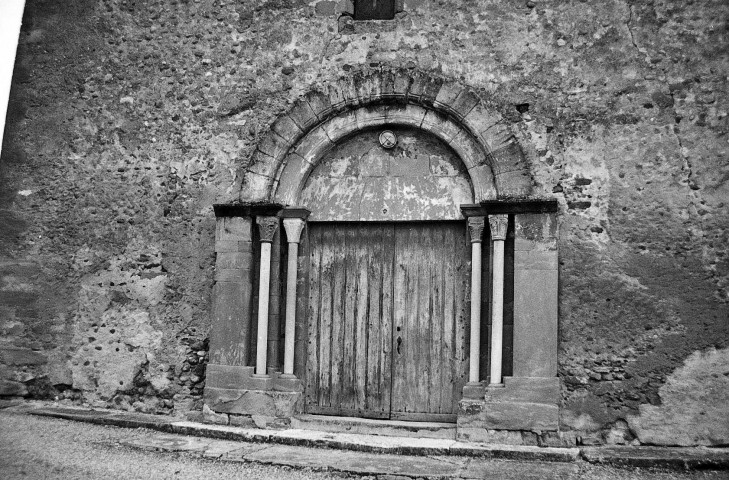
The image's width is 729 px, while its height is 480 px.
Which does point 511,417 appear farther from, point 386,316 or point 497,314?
point 386,316

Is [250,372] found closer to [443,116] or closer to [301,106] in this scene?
[301,106]

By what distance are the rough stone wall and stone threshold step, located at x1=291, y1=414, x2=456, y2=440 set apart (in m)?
1.07

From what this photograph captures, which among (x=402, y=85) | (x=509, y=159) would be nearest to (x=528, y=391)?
(x=509, y=159)

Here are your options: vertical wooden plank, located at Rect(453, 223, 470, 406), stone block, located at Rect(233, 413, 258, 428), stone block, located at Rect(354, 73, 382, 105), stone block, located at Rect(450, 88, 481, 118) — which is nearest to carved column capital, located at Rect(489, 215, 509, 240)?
vertical wooden plank, located at Rect(453, 223, 470, 406)

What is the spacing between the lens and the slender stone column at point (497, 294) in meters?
6.20

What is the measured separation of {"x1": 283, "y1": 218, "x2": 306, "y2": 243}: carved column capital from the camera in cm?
692

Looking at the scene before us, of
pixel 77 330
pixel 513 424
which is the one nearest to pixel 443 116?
pixel 513 424

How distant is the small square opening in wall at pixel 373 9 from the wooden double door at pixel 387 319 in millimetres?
2057

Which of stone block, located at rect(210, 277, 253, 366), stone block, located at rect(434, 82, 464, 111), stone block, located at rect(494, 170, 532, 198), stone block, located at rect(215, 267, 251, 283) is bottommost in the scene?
stone block, located at rect(210, 277, 253, 366)

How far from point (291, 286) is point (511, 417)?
93.1 inches

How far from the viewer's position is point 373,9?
7082 mm

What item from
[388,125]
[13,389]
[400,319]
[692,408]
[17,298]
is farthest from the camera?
[17,298]

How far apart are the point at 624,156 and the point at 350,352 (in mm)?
3081

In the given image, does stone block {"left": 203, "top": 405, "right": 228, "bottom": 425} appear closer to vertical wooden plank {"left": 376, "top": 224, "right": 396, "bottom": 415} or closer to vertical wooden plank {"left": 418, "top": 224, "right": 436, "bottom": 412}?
vertical wooden plank {"left": 376, "top": 224, "right": 396, "bottom": 415}
